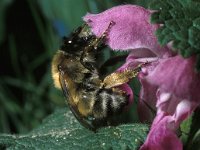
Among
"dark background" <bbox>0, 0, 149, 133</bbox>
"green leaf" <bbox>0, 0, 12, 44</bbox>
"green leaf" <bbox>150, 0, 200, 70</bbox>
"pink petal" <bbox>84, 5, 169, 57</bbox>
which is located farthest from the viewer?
"green leaf" <bbox>0, 0, 12, 44</bbox>

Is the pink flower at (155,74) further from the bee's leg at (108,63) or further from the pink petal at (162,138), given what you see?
the bee's leg at (108,63)

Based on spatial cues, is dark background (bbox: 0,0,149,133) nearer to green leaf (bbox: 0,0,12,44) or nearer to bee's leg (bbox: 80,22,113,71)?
green leaf (bbox: 0,0,12,44)

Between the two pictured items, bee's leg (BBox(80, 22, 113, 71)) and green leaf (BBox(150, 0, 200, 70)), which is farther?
bee's leg (BBox(80, 22, 113, 71))

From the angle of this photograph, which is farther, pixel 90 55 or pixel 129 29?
pixel 90 55

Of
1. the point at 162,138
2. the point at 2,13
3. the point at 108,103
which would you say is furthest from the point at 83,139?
the point at 2,13

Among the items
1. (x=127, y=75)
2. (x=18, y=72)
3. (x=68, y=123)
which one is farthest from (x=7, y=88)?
(x=127, y=75)

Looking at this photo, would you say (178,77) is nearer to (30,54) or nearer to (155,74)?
(155,74)

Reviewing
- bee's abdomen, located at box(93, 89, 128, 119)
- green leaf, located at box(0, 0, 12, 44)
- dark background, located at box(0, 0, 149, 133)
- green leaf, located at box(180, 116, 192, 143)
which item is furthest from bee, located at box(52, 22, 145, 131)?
green leaf, located at box(0, 0, 12, 44)
